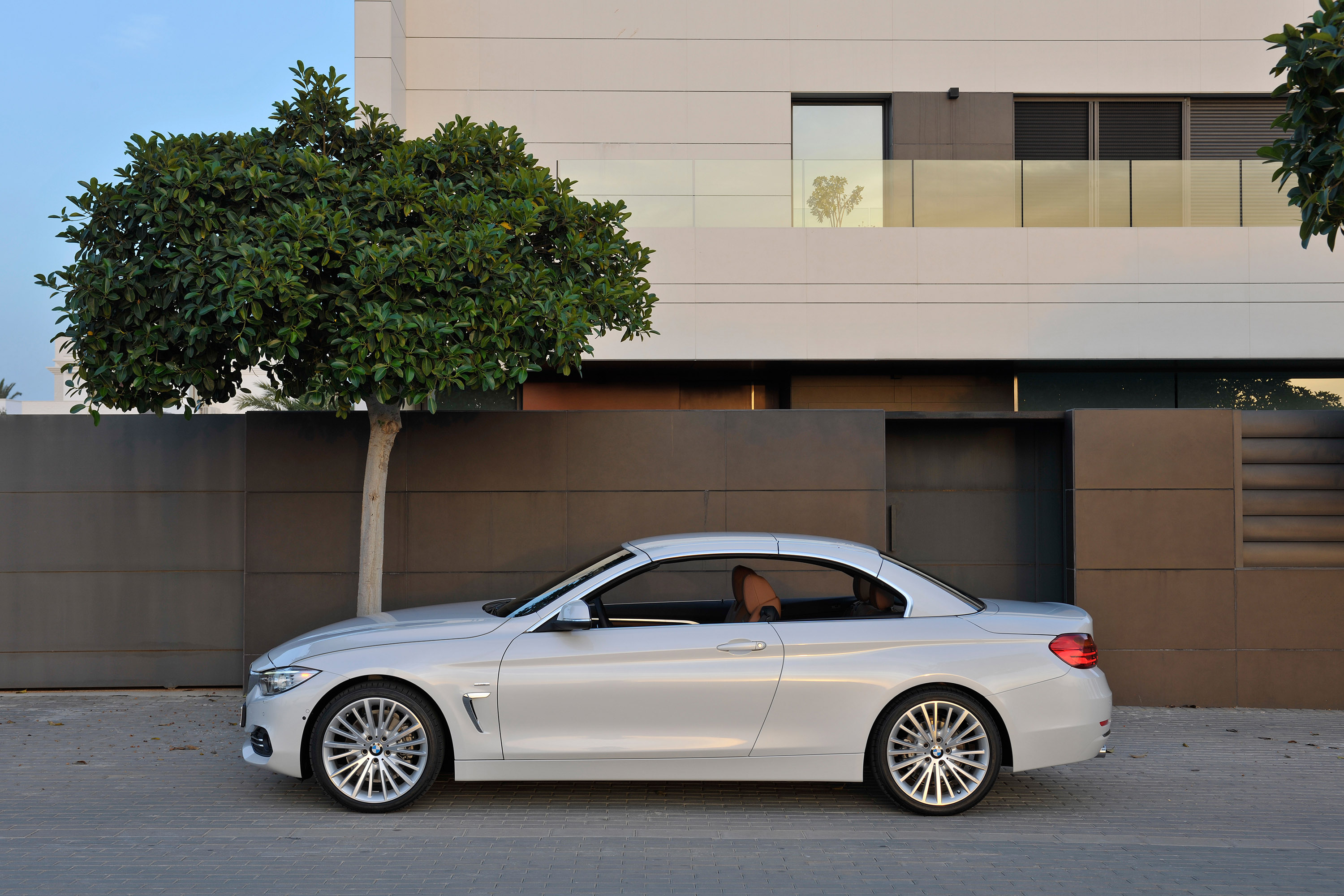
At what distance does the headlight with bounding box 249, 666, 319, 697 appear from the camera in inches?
221

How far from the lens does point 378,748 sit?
5582mm

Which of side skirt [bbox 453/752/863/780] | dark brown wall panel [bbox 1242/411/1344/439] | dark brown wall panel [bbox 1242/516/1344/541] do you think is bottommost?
side skirt [bbox 453/752/863/780]

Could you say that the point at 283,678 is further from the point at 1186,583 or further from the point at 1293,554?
the point at 1293,554

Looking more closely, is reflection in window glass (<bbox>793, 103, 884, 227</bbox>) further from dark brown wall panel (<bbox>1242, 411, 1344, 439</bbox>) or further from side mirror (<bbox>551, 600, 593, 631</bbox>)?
side mirror (<bbox>551, 600, 593, 631</bbox>)

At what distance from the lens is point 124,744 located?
23.5ft

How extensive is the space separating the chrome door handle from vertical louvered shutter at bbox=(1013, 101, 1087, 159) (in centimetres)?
1043

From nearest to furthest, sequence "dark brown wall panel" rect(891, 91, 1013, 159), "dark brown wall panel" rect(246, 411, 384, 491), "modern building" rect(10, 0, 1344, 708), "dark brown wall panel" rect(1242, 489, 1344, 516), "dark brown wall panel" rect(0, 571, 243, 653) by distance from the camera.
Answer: "dark brown wall panel" rect(1242, 489, 1344, 516) < "dark brown wall panel" rect(246, 411, 384, 491) < "dark brown wall panel" rect(0, 571, 243, 653) < "modern building" rect(10, 0, 1344, 708) < "dark brown wall panel" rect(891, 91, 1013, 159)

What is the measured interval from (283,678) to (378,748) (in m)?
0.67

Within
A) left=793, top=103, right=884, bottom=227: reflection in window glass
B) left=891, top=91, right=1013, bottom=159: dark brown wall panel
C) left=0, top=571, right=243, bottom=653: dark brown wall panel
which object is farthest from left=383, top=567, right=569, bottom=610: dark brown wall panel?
left=891, top=91, right=1013, bottom=159: dark brown wall panel

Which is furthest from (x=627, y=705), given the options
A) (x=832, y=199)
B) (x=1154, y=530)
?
(x=832, y=199)

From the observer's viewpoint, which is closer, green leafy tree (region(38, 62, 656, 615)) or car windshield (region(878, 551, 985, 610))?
car windshield (region(878, 551, 985, 610))

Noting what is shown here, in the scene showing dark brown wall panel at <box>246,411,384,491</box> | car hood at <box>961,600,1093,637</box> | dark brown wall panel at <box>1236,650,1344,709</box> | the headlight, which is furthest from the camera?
dark brown wall panel at <box>246,411,384,491</box>

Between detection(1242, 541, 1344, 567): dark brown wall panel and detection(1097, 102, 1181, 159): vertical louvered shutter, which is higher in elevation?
detection(1097, 102, 1181, 159): vertical louvered shutter

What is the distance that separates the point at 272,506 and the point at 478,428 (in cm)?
194
